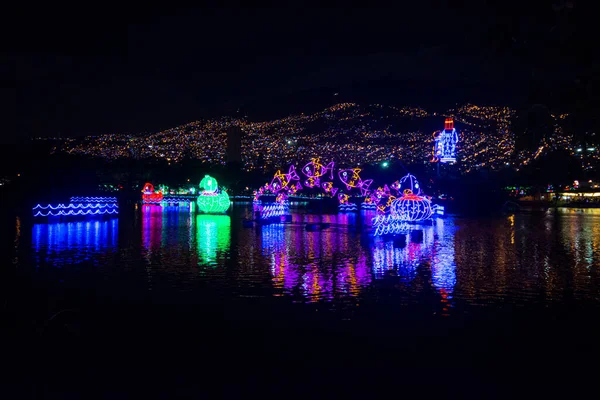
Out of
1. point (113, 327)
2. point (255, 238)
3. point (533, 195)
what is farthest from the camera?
point (533, 195)

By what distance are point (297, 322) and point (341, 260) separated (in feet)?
28.1

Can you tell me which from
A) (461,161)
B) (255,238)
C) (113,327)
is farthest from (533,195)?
(113,327)

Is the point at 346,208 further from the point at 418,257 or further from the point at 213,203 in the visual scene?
the point at 418,257

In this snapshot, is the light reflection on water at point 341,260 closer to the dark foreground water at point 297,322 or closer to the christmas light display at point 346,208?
the dark foreground water at point 297,322

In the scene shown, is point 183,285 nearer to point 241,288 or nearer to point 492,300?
point 241,288

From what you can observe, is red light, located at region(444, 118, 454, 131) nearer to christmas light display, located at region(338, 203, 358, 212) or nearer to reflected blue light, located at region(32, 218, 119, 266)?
christmas light display, located at region(338, 203, 358, 212)

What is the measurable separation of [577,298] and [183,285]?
27.5 ft

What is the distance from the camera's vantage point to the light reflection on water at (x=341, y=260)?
14.2 metres

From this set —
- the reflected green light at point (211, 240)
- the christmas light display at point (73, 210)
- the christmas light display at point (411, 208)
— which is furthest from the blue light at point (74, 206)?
the christmas light display at point (411, 208)

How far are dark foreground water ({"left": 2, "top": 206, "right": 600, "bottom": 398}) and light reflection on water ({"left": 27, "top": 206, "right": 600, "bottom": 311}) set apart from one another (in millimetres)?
93

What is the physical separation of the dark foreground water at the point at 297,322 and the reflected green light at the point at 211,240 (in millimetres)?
276

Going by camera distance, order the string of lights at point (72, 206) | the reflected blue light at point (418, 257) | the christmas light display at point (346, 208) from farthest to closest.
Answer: the christmas light display at point (346, 208), the string of lights at point (72, 206), the reflected blue light at point (418, 257)

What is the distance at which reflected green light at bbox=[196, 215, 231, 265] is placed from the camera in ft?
66.1

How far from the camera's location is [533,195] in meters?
88.7
